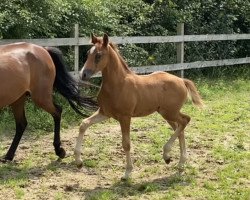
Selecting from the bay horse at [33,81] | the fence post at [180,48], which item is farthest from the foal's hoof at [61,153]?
the fence post at [180,48]

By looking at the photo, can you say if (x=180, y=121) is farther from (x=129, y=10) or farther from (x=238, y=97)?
(x=129, y=10)

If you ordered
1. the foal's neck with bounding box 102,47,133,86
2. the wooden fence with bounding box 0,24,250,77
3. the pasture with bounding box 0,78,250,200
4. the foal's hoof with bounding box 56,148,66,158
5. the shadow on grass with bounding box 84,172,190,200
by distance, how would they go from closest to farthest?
the shadow on grass with bounding box 84,172,190,200 < the pasture with bounding box 0,78,250,200 < the foal's neck with bounding box 102,47,133,86 < the foal's hoof with bounding box 56,148,66,158 < the wooden fence with bounding box 0,24,250,77

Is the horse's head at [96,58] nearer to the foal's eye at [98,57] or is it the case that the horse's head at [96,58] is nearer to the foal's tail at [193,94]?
the foal's eye at [98,57]

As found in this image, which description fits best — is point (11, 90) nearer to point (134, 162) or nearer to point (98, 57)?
point (98, 57)

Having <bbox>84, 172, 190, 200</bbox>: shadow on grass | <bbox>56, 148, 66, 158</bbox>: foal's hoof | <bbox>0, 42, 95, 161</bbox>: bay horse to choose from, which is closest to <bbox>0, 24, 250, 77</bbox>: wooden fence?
<bbox>0, 42, 95, 161</bbox>: bay horse

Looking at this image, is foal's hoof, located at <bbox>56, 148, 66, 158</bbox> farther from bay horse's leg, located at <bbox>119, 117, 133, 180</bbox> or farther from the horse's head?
the horse's head

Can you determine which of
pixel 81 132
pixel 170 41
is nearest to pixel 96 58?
pixel 81 132

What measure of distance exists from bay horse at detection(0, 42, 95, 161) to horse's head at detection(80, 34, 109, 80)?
116 cm

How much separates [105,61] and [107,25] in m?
5.06

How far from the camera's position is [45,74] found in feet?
20.3

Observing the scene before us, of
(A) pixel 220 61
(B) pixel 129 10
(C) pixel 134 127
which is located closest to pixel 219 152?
(C) pixel 134 127

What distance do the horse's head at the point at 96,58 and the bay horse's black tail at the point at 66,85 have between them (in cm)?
144

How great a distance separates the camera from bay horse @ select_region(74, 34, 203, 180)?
5195 mm

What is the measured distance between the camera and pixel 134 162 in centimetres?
610
